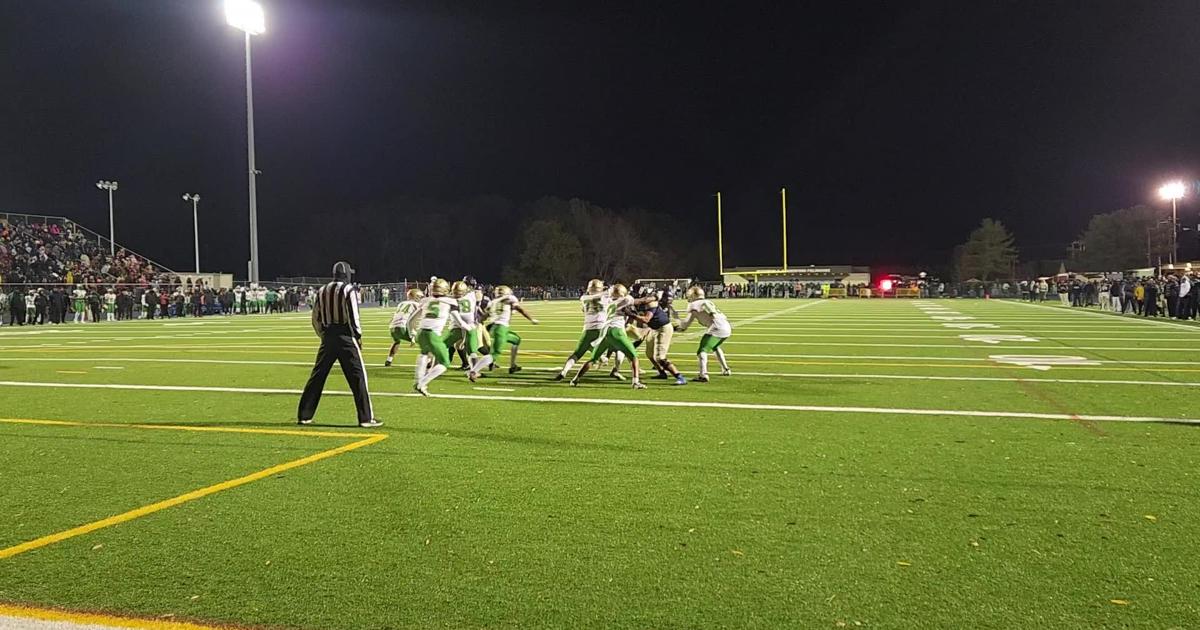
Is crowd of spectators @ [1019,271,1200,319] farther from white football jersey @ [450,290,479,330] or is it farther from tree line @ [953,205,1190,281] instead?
tree line @ [953,205,1190,281]

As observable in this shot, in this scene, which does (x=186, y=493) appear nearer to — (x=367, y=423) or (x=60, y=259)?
(x=367, y=423)

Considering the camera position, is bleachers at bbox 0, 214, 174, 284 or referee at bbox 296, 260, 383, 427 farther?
bleachers at bbox 0, 214, 174, 284

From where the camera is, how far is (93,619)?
349 centimetres

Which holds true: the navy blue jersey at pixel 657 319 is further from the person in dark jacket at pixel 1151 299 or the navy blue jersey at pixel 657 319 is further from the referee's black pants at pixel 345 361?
the person in dark jacket at pixel 1151 299

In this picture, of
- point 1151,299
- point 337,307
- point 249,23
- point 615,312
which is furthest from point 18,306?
point 1151,299

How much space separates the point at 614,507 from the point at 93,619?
109 inches

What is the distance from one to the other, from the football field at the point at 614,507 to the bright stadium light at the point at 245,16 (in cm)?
2885

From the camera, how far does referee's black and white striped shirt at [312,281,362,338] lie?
26.5 feet

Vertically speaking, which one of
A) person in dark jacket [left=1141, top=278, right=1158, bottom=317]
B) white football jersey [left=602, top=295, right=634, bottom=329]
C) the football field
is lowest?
the football field

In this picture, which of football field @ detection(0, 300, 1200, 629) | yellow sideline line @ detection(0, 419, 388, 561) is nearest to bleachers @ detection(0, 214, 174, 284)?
football field @ detection(0, 300, 1200, 629)

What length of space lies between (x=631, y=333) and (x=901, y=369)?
4.32 metres

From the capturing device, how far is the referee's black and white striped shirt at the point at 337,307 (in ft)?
26.5

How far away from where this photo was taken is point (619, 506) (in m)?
5.21

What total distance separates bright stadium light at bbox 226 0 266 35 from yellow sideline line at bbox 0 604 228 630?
36.8 m
